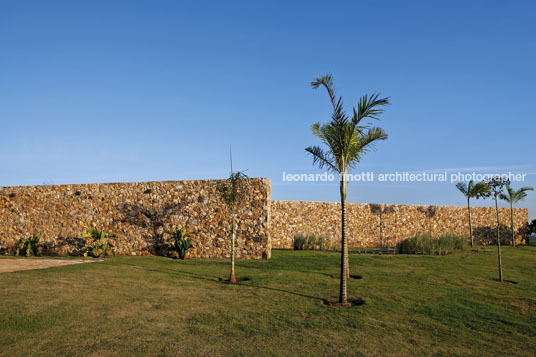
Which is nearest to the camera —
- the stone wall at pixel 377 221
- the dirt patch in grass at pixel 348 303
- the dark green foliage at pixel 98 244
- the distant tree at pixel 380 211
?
the dirt patch in grass at pixel 348 303

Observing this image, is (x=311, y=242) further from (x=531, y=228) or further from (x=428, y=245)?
(x=531, y=228)

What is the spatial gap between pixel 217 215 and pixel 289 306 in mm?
9200

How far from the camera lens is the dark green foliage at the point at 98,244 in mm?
15516

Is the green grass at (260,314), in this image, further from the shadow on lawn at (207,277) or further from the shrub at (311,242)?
the shrub at (311,242)

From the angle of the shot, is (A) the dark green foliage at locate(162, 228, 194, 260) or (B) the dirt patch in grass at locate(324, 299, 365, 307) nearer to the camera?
(B) the dirt patch in grass at locate(324, 299, 365, 307)

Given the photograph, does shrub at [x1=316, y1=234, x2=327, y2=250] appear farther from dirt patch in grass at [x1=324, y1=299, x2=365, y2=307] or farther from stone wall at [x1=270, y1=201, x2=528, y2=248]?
dirt patch in grass at [x1=324, y1=299, x2=365, y2=307]

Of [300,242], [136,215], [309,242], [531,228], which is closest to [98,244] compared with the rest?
[136,215]

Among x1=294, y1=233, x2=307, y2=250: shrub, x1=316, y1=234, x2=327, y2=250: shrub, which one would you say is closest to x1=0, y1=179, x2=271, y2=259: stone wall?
x1=294, y1=233, x2=307, y2=250: shrub

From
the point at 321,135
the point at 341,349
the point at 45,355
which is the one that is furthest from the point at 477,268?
the point at 45,355

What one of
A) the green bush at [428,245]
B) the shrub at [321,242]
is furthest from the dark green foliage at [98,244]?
the green bush at [428,245]

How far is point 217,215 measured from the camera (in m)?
15.7

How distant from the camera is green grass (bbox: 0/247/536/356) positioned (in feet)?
16.1

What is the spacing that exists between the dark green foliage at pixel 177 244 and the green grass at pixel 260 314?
4.01 meters

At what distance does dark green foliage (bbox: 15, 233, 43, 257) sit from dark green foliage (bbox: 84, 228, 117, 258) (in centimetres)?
258
